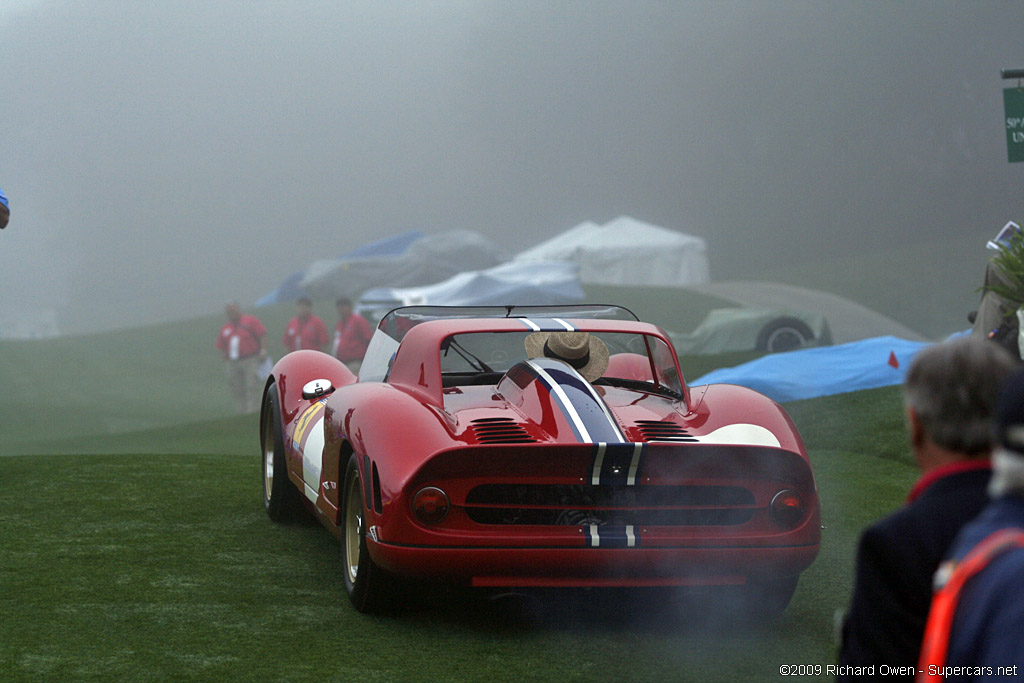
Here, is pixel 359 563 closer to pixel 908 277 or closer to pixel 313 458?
pixel 313 458

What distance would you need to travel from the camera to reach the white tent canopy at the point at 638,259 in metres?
27.7

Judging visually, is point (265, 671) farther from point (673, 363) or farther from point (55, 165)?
point (55, 165)

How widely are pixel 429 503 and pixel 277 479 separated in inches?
91.2

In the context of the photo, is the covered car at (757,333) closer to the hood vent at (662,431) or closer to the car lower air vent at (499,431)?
the hood vent at (662,431)

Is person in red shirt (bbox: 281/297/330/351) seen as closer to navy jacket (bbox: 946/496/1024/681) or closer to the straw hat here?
the straw hat

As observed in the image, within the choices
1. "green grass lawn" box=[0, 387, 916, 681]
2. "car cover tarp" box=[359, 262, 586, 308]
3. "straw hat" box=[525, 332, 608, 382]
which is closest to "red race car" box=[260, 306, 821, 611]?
"green grass lawn" box=[0, 387, 916, 681]

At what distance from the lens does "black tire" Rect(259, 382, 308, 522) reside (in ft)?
19.0

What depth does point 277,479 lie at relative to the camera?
5.80m

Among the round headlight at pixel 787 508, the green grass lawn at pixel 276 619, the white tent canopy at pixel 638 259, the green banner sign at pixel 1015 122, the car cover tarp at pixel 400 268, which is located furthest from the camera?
the white tent canopy at pixel 638 259

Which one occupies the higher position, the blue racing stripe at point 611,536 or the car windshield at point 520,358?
the car windshield at point 520,358

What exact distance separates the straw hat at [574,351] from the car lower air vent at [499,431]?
92 centimetres

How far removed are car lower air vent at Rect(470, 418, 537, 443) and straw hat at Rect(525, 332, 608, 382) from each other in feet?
3.01

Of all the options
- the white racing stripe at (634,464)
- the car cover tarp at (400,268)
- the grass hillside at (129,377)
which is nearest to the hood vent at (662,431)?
the white racing stripe at (634,464)

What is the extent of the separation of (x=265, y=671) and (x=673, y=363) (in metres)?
2.16
